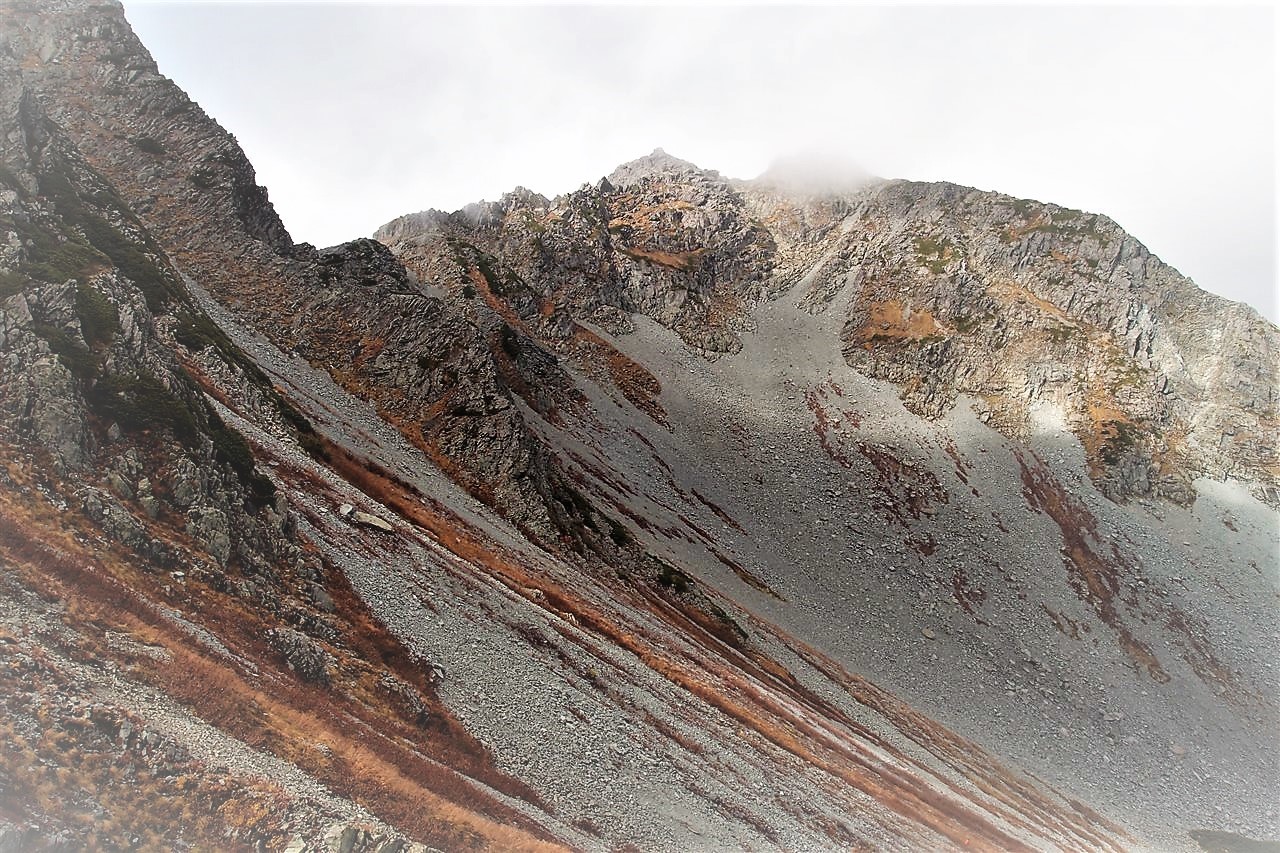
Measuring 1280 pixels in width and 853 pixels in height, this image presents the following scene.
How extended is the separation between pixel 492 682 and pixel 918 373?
11823 centimetres

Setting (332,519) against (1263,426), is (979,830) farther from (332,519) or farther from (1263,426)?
(1263,426)

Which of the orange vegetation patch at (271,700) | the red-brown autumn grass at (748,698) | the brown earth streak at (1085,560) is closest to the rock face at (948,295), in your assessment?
the brown earth streak at (1085,560)

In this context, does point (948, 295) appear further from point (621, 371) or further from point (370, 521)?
point (370, 521)

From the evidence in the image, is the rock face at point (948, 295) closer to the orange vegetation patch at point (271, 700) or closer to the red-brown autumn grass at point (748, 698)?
the red-brown autumn grass at point (748, 698)

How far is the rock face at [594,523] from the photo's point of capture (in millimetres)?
19438

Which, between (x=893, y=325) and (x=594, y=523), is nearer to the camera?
(x=594, y=523)

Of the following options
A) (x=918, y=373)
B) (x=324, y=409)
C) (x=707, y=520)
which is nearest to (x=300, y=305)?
(x=324, y=409)

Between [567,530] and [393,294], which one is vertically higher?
[393,294]

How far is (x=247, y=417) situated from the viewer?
141ft

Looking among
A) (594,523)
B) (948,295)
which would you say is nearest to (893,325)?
(948,295)

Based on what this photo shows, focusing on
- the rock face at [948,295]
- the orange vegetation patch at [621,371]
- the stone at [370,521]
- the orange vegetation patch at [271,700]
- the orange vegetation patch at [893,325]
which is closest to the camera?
the orange vegetation patch at [271,700]

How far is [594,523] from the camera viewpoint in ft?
220

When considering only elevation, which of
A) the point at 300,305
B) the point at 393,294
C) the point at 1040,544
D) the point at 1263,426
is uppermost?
the point at 1263,426

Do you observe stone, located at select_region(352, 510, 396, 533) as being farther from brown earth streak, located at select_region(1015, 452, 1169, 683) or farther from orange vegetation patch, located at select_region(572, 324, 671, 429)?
brown earth streak, located at select_region(1015, 452, 1169, 683)
